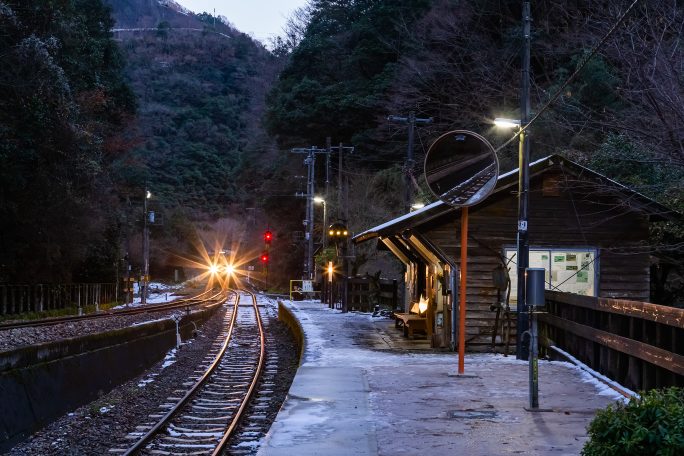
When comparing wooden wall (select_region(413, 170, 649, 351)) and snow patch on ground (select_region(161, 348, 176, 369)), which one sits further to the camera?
snow patch on ground (select_region(161, 348, 176, 369))

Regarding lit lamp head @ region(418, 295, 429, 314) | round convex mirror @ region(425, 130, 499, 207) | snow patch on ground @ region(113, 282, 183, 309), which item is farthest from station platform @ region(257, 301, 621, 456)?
snow patch on ground @ region(113, 282, 183, 309)

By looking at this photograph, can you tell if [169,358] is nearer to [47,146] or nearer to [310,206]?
[47,146]

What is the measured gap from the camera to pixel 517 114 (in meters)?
29.7

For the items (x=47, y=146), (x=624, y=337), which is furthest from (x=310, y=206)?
(x=624, y=337)

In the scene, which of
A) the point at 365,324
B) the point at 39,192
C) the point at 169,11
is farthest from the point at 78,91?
the point at 169,11

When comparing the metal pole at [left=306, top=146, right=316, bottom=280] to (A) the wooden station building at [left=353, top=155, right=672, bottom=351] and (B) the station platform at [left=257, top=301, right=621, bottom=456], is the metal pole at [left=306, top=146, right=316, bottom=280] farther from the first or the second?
(B) the station platform at [left=257, top=301, right=621, bottom=456]

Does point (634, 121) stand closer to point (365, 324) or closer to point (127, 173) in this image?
point (365, 324)

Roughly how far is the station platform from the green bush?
1.93 metres

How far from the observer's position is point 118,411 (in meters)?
12.1

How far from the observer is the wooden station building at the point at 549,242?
1573cm

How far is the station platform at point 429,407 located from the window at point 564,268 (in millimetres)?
2252

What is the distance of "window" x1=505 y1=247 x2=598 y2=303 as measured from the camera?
15.9 metres

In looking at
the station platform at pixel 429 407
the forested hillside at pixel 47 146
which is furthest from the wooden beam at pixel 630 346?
the forested hillside at pixel 47 146

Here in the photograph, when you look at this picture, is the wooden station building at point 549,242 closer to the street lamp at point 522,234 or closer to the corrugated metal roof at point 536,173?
the corrugated metal roof at point 536,173
